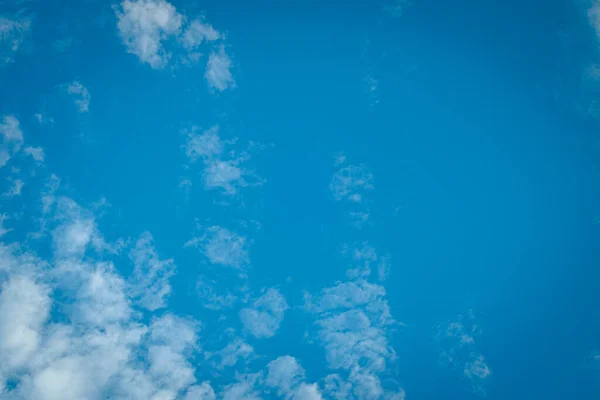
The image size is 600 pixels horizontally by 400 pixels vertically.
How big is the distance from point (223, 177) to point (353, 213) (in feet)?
75.6

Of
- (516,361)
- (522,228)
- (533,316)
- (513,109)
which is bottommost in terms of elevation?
(516,361)

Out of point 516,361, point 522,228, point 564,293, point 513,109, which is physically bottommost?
point 516,361

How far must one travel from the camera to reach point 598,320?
5425 centimetres

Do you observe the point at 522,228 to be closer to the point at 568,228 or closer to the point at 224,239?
the point at 568,228

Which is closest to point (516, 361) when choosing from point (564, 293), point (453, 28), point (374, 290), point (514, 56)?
point (564, 293)

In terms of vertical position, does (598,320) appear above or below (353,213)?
below

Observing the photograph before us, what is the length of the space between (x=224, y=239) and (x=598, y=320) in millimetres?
62409

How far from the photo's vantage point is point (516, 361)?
185ft

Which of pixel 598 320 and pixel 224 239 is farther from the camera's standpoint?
pixel 224 239

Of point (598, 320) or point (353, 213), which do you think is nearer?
point (598, 320)

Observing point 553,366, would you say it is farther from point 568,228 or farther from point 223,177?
point 223,177

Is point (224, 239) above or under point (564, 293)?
under

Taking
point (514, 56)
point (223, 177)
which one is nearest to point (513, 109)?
point (514, 56)

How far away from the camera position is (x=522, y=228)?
56.8 m
